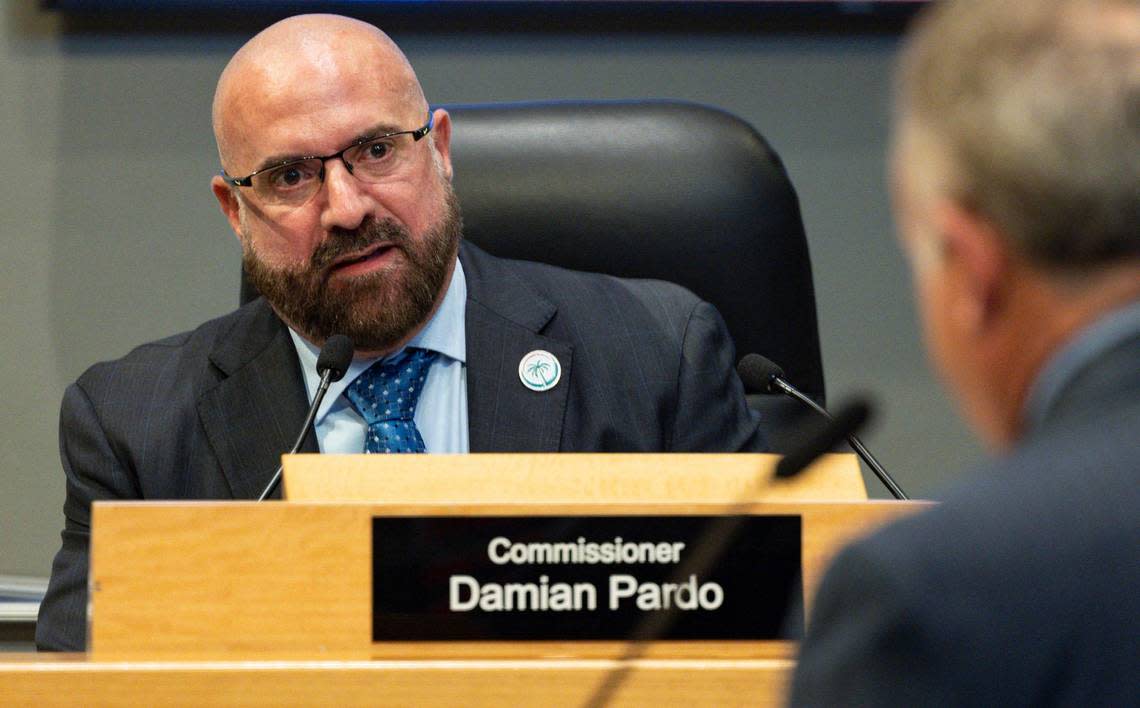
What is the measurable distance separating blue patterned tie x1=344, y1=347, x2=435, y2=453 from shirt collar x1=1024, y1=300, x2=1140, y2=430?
4.16ft

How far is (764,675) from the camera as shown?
1.12 metres

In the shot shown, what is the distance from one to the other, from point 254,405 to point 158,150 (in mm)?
898

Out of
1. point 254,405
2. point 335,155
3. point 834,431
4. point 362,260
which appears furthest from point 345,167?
point 834,431

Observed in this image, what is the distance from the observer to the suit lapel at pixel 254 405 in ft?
6.47

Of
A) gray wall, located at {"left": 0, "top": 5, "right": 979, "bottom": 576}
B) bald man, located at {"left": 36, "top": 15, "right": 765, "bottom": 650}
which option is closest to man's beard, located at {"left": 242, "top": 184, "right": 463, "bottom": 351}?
bald man, located at {"left": 36, "top": 15, "right": 765, "bottom": 650}

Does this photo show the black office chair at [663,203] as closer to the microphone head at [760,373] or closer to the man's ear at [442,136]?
the man's ear at [442,136]

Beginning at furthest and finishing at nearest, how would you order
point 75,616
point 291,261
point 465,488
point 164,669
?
point 291,261 → point 75,616 → point 465,488 → point 164,669

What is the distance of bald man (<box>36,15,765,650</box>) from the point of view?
1.99 metres

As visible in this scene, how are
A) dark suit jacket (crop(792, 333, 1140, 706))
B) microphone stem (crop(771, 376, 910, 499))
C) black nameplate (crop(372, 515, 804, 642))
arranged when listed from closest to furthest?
dark suit jacket (crop(792, 333, 1140, 706))
black nameplate (crop(372, 515, 804, 642))
microphone stem (crop(771, 376, 910, 499))

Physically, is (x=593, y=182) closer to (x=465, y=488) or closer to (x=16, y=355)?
(x=465, y=488)

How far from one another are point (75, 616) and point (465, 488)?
84 centimetres

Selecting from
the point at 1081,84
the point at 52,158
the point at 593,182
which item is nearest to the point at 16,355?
the point at 52,158

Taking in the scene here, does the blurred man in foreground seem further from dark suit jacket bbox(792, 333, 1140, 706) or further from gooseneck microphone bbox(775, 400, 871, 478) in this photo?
gooseneck microphone bbox(775, 400, 871, 478)

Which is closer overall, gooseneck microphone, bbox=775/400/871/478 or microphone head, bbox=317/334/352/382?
gooseneck microphone, bbox=775/400/871/478
